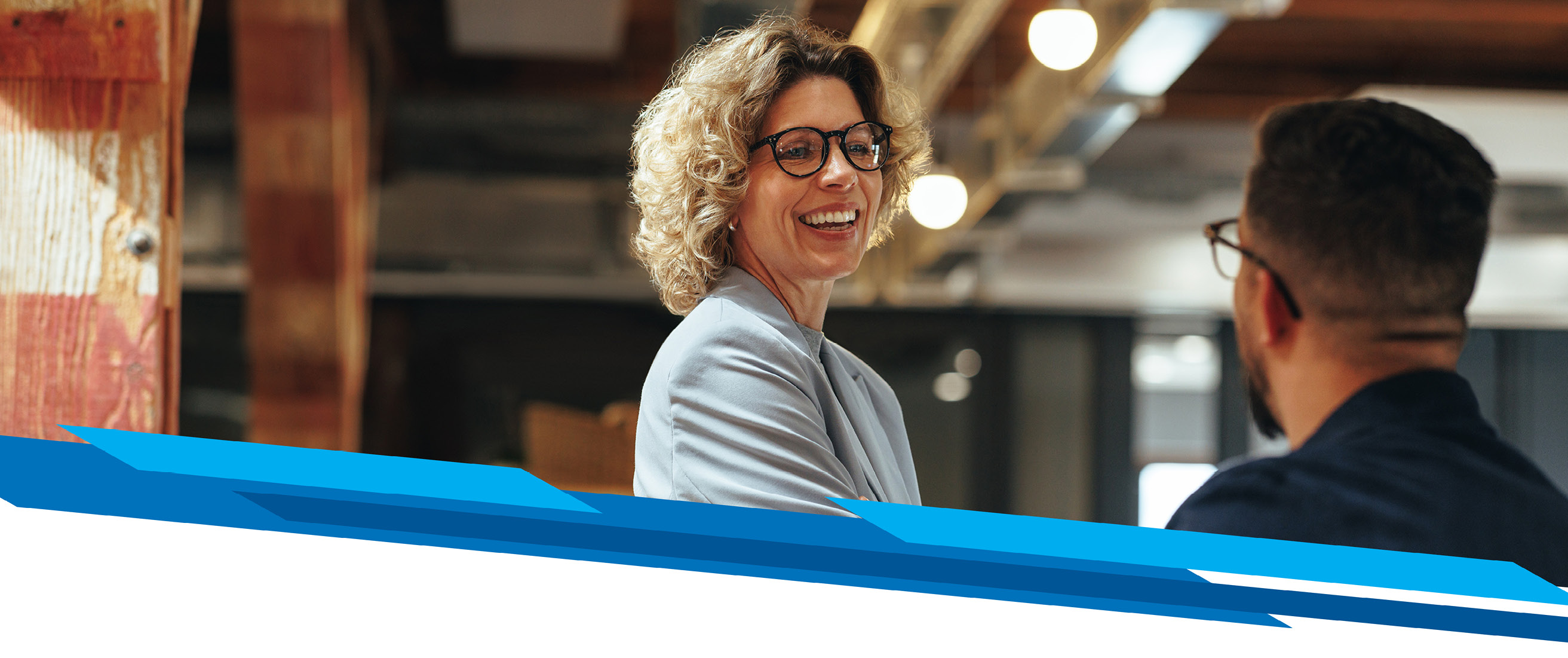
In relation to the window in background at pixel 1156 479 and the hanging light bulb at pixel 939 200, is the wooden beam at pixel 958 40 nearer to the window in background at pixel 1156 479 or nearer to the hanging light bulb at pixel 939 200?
the hanging light bulb at pixel 939 200

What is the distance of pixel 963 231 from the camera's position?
4938 millimetres

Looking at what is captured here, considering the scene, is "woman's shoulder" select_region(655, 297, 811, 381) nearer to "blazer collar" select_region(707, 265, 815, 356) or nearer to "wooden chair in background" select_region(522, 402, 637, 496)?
"blazer collar" select_region(707, 265, 815, 356)

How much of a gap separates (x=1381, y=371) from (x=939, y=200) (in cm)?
321

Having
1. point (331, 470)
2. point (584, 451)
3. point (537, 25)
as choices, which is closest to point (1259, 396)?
point (331, 470)

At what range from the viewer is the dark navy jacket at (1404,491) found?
0.78 m

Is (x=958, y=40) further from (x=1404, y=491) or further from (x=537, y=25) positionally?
(x=1404, y=491)

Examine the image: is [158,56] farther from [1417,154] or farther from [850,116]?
[1417,154]

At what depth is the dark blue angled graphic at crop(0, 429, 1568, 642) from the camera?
0.75m

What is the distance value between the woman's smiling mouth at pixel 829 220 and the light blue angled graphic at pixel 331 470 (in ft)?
0.94

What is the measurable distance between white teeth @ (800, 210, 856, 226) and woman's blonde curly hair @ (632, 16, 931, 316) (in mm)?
57

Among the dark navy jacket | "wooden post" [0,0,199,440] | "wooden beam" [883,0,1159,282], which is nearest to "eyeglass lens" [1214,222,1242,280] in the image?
the dark navy jacket

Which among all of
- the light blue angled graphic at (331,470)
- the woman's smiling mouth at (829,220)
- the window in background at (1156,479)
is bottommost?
the window in background at (1156,479)

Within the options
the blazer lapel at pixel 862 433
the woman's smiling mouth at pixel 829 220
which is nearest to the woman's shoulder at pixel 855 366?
the blazer lapel at pixel 862 433

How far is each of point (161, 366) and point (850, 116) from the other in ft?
2.78
